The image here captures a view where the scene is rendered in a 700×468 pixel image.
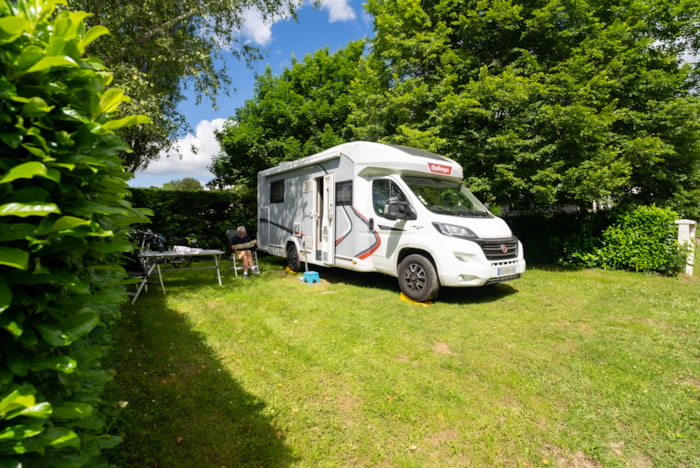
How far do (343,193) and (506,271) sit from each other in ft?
11.4

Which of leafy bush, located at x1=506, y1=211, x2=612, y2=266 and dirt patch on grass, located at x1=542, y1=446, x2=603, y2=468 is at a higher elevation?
leafy bush, located at x1=506, y1=211, x2=612, y2=266

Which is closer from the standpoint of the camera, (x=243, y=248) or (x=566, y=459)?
(x=566, y=459)

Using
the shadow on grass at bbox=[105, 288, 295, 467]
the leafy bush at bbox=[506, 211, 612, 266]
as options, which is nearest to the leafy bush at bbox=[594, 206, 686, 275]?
the leafy bush at bbox=[506, 211, 612, 266]

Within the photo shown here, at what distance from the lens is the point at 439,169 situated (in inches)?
261

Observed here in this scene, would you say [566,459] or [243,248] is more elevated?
[243,248]

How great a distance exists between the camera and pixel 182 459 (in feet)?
7.74

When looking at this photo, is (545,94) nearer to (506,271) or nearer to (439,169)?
(439,169)

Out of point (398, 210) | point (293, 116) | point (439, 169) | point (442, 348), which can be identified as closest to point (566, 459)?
point (442, 348)

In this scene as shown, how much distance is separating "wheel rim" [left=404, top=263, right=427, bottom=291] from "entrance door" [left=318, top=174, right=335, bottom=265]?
6.70 feet

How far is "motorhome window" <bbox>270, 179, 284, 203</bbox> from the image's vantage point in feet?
31.8

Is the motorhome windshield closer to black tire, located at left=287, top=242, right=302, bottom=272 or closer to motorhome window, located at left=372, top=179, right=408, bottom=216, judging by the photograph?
motorhome window, located at left=372, top=179, right=408, bottom=216

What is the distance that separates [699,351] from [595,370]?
1567 millimetres

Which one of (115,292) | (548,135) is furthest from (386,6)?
(115,292)

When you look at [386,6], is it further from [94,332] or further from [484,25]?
[94,332]
